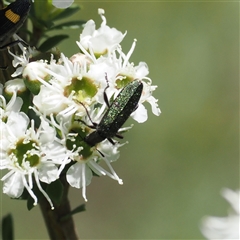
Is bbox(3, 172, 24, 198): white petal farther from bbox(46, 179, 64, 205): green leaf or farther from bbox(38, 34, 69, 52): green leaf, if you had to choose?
bbox(38, 34, 69, 52): green leaf

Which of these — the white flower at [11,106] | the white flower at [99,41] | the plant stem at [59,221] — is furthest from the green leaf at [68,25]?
the plant stem at [59,221]

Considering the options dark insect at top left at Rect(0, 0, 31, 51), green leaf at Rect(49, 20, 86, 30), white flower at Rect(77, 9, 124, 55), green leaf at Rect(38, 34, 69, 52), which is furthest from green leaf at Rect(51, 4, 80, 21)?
dark insect at top left at Rect(0, 0, 31, 51)

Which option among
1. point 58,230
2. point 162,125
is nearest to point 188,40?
point 162,125

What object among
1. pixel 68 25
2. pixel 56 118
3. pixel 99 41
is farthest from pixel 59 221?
pixel 68 25

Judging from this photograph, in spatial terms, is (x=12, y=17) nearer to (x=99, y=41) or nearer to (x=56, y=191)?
(x=99, y=41)

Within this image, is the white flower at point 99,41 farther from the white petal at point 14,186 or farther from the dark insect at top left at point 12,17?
the white petal at point 14,186
